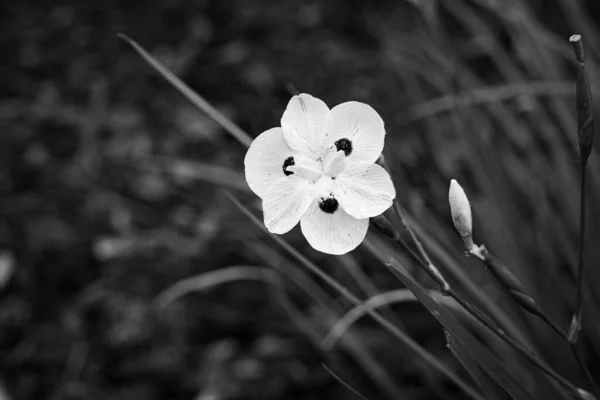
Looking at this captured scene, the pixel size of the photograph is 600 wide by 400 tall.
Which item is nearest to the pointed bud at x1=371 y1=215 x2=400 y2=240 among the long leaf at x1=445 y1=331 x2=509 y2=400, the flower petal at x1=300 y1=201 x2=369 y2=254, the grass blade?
the flower petal at x1=300 y1=201 x2=369 y2=254

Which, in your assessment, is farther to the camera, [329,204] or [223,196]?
[223,196]

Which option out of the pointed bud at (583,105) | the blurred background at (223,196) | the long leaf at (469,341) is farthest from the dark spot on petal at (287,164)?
the blurred background at (223,196)

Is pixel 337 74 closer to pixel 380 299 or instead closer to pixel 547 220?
pixel 547 220

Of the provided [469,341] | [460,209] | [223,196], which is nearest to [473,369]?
[469,341]

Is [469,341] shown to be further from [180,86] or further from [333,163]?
[180,86]

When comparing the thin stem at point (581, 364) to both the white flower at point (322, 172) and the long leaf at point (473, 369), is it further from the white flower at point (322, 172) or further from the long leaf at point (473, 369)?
the white flower at point (322, 172)

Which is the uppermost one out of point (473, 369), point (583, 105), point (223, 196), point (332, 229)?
point (583, 105)
